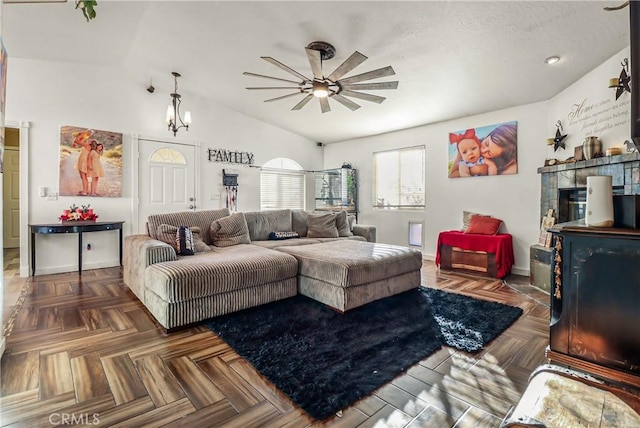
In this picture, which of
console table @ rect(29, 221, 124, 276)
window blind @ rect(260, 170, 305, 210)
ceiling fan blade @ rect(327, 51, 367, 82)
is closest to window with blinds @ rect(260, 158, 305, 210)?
window blind @ rect(260, 170, 305, 210)

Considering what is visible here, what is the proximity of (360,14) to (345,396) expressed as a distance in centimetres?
301

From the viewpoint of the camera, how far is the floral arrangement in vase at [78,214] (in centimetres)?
448

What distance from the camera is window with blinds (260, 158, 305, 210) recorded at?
21.7 ft

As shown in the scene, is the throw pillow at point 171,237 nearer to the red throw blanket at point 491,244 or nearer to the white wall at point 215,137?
the white wall at point 215,137

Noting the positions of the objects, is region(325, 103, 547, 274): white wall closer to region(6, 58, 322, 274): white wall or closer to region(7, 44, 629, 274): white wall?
region(7, 44, 629, 274): white wall

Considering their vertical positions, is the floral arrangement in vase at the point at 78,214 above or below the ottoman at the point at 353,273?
above

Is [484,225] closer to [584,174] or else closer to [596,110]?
[584,174]

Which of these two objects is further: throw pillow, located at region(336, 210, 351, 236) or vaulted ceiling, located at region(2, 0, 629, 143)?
throw pillow, located at region(336, 210, 351, 236)

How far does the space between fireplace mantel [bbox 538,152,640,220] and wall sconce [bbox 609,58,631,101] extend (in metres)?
0.60

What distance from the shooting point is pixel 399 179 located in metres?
6.11

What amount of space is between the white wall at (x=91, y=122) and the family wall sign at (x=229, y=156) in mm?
96

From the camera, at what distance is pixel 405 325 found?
2645 mm

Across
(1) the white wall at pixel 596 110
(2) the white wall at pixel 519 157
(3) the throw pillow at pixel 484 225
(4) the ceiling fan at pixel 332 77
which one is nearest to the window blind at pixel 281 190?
(2) the white wall at pixel 519 157

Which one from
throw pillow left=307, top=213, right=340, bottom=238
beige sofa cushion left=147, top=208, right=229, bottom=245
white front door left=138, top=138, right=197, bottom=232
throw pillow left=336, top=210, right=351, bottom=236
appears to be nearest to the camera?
beige sofa cushion left=147, top=208, right=229, bottom=245
